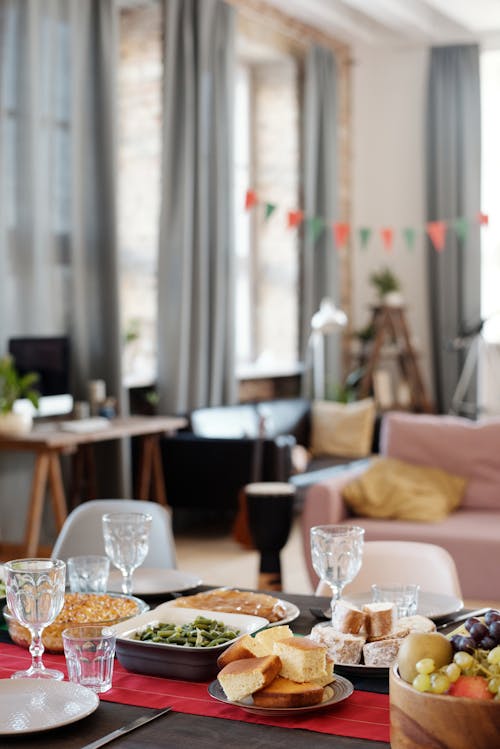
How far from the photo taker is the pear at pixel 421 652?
4.16ft

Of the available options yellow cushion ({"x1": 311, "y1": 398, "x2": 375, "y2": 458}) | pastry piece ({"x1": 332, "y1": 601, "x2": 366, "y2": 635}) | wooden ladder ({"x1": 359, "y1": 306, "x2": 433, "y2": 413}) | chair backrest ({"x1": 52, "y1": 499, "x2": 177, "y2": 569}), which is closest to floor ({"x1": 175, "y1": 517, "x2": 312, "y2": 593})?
yellow cushion ({"x1": 311, "y1": 398, "x2": 375, "y2": 458})

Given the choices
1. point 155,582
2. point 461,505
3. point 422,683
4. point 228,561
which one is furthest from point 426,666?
point 228,561

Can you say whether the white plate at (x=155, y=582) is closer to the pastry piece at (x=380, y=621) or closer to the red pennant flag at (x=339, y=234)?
the pastry piece at (x=380, y=621)

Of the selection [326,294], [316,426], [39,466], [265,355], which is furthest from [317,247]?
[39,466]

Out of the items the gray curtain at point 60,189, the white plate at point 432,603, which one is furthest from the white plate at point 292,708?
the gray curtain at point 60,189

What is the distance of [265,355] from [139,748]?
23.1ft

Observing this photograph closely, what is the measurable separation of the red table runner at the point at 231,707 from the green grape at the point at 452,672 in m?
0.21

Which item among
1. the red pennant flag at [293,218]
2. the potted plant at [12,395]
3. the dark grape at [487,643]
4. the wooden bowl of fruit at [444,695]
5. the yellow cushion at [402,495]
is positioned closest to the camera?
the wooden bowl of fruit at [444,695]

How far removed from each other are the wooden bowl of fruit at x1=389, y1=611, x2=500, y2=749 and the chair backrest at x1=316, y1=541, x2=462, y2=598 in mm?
1128

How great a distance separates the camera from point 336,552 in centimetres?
187

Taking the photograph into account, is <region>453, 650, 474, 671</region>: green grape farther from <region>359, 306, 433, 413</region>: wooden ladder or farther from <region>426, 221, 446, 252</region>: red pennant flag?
<region>426, 221, 446, 252</region>: red pennant flag

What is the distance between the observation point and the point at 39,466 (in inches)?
198

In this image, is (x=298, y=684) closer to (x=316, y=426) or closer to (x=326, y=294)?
(x=316, y=426)

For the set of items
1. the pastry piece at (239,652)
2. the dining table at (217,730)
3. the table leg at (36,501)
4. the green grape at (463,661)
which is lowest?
the table leg at (36,501)
